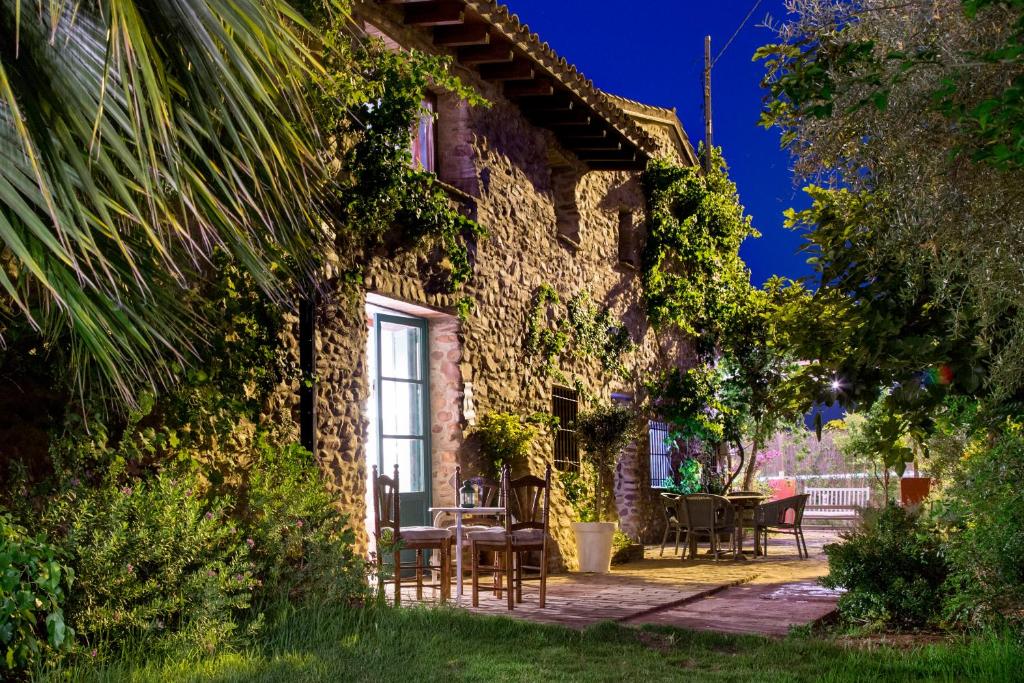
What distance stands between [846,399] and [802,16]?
189 centimetres

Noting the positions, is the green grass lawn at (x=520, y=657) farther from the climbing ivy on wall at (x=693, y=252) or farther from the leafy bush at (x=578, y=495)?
the climbing ivy on wall at (x=693, y=252)

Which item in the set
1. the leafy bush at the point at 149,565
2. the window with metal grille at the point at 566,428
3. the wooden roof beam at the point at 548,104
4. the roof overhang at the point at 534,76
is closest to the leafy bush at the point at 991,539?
the leafy bush at the point at 149,565

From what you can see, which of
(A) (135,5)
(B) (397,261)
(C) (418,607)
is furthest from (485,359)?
(A) (135,5)

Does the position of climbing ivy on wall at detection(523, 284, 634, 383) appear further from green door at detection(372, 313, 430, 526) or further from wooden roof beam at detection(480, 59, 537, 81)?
wooden roof beam at detection(480, 59, 537, 81)

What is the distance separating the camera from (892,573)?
5504 mm

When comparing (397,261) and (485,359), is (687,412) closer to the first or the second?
(485,359)

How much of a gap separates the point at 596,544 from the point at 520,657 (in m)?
4.27

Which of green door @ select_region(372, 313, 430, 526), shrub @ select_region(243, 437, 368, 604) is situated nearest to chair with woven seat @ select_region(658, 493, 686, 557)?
green door @ select_region(372, 313, 430, 526)

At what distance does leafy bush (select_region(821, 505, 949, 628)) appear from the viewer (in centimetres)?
532

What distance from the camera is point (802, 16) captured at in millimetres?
3975

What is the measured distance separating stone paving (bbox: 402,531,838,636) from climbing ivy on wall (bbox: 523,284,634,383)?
197 centimetres

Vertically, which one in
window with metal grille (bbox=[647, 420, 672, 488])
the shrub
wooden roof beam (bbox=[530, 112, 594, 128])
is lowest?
the shrub

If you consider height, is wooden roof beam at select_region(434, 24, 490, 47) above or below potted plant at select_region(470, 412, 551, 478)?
above

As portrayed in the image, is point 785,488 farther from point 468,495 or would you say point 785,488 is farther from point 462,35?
point 468,495
